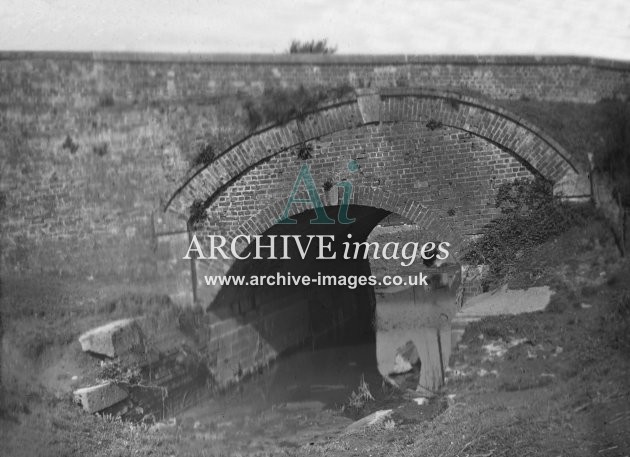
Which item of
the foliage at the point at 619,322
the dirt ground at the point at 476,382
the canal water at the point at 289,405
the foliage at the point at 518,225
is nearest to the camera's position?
the dirt ground at the point at 476,382

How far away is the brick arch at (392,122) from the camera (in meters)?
9.71

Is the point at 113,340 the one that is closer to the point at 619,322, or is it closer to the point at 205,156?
the point at 205,156

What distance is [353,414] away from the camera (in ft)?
33.7

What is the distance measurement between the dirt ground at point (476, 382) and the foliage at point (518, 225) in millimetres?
197

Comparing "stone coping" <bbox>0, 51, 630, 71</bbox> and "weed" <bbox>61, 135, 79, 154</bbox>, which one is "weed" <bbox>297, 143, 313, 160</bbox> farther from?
"weed" <bbox>61, 135, 79, 154</bbox>

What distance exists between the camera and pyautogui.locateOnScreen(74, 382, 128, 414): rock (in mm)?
8508

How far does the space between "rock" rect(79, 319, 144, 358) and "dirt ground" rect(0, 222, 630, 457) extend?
195 millimetres

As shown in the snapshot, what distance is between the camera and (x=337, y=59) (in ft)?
33.1

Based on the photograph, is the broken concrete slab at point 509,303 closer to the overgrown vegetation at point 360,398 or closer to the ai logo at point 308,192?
the ai logo at point 308,192

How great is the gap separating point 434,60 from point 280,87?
7.07 ft

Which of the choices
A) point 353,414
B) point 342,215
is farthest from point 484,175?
point 353,414

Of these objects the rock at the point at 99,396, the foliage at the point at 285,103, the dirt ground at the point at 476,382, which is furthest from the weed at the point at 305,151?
the rock at the point at 99,396

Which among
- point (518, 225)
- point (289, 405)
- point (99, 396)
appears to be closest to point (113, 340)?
point (99, 396)

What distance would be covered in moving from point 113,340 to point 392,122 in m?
4.67
